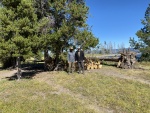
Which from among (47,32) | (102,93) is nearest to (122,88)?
(102,93)

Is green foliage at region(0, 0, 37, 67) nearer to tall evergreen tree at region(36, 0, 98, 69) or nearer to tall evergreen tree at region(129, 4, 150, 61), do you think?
tall evergreen tree at region(36, 0, 98, 69)

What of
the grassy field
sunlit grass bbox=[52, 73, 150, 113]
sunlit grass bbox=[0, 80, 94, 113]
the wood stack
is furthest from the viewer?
the wood stack

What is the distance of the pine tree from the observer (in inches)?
580

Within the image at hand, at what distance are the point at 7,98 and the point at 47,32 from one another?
365 inches

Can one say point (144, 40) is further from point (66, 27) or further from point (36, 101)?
point (36, 101)

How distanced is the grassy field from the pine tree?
2.46m

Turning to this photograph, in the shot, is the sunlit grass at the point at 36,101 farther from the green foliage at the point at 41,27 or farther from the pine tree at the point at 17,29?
the green foliage at the point at 41,27

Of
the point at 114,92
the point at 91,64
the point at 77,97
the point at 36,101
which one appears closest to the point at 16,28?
the point at 36,101

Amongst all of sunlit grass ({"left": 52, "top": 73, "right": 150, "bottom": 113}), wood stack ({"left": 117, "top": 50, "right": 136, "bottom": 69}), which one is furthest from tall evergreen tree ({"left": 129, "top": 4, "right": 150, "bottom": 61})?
sunlit grass ({"left": 52, "top": 73, "right": 150, "bottom": 113})

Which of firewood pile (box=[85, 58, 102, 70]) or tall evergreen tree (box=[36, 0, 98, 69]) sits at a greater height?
tall evergreen tree (box=[36, 0, 98, 69])

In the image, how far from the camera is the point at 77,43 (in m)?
19.5

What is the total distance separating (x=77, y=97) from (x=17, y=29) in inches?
265

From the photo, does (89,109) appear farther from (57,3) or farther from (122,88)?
(57,3)

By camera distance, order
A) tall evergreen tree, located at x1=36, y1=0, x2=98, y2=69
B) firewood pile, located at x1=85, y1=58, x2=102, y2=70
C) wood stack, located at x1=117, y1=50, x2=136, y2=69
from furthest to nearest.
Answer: wood stack, located at x1=117, y1=50, x2=136, y2=69
firewood pile, located at x1=85, y1=58, x2=102, y2=70
tall evergreen tree, located at x1=36, y1=0, x2=98, y2=69
